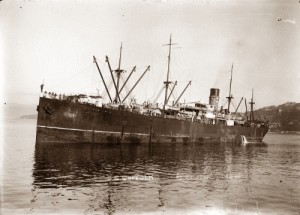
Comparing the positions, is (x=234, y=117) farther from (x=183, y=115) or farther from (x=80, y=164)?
(x=80, y=164)

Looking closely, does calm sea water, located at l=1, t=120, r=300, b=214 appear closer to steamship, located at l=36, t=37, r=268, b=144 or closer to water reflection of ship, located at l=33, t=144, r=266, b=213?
water reflection of ship, located at l=33, t=144, r=266, b=213

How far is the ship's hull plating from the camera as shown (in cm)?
3534

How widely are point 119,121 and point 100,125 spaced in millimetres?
2591

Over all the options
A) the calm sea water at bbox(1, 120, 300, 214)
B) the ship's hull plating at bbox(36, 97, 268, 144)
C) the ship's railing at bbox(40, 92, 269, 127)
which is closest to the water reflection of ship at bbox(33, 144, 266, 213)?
the calm sea water at bbox(1, 120, 300, 214)

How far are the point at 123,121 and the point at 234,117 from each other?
115 ft

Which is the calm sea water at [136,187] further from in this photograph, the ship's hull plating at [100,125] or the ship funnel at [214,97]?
the ship funnel at [214,97]

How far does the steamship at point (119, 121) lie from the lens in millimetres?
35531

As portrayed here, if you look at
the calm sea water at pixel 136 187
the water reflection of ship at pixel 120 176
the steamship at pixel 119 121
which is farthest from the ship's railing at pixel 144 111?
the calm sea water at pixel 136 187

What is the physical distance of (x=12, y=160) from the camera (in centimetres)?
2555

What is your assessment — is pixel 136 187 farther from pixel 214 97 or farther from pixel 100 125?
pixel 214 97

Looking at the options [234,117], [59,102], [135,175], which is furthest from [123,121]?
[234,117]

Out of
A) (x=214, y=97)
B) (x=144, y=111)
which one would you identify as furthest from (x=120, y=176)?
(x=214, y=97)

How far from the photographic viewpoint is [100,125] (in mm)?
38062

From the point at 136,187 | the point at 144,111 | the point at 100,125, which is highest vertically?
the point at 144,111
